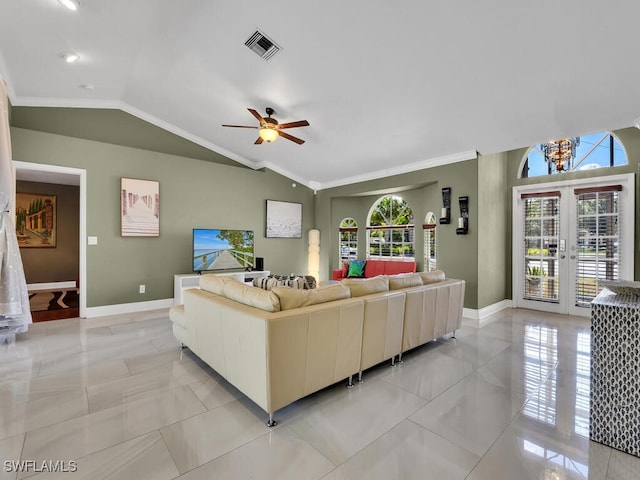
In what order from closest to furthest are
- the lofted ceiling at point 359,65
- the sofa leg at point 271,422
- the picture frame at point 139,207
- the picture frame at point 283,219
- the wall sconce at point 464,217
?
the sofa leg at point 271,422 → the lofted ceiling at point 359,65 → the wall sconce at point 464,217 → the picture frame at point 139,207 → the picture frame at point 283,219

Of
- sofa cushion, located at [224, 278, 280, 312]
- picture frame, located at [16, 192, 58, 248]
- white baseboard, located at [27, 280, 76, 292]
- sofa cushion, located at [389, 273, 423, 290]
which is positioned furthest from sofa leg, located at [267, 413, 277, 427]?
picture frame, located at [16, 192, 58, 248]

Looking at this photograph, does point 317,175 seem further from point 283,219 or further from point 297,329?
point 297,329

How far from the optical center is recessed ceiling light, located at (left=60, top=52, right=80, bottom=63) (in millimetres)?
3273

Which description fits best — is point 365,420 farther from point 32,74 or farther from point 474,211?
point 32,74

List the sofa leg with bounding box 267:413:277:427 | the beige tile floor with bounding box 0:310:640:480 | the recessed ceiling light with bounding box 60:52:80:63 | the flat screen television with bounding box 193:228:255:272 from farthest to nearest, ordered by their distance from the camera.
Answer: the flat screen television with bounding box 193:228:255:272 → the recessed ceiling light with bounding box 60:52:80:63 → the sofa leg with bounding box 267:413:277:427 → the beige tile floor with bounding box 0:310:640:480

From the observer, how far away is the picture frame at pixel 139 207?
15.9ft

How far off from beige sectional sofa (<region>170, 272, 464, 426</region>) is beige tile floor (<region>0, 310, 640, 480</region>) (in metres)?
0.19

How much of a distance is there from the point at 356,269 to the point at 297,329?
441 centimetres

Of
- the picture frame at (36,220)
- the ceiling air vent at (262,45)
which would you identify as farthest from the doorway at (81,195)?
the ceiling air vent at (262,45)

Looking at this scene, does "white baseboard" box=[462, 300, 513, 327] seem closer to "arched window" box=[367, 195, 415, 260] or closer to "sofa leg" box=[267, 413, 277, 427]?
"arched window" box=[367, 195, 415, 260]

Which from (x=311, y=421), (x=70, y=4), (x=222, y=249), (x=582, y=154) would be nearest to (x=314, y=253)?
(x=222, y=249)

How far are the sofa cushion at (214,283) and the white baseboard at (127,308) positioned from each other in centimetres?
287

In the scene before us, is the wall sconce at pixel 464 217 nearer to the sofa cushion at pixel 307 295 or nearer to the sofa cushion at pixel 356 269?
the sofa cushion at pixel 356 269

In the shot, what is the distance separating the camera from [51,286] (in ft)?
21.3
